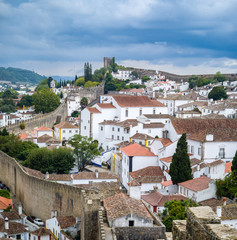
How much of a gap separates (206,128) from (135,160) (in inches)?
273

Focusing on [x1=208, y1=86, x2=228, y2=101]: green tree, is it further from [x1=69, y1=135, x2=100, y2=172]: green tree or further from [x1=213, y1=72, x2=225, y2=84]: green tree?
[x1=69, y1=135, x2=100, y2=172]: green tree

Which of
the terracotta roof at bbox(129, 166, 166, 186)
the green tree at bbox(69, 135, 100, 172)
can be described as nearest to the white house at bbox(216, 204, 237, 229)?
the terracotta roof at bbox(129, 166, 166, 186)

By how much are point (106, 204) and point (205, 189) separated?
793cm

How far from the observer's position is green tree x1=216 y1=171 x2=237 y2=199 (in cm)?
2175

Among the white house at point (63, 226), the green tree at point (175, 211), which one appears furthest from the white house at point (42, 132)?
the green tree at point (175, 211)

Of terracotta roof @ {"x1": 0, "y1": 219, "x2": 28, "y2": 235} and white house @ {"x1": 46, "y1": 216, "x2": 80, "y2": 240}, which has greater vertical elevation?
white house @ {"x1": 46, "y1": 216, "x2": 80, "y2": 240}

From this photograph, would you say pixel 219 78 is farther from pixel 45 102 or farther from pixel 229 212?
pixel 229 212

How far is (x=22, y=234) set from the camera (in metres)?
23.4

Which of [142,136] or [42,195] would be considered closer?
[42,195]

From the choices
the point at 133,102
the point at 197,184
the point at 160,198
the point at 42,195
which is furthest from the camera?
Answer: the point at 133,102

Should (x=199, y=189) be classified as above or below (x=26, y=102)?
below

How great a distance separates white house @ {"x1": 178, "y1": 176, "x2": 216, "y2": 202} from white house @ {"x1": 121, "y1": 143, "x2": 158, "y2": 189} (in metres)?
7.73

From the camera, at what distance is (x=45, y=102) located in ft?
246

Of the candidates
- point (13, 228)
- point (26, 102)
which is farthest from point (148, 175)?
point (26, 102)
